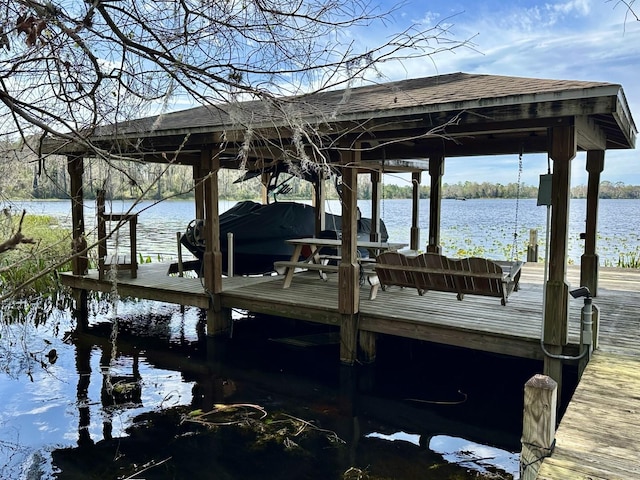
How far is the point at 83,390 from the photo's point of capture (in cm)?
607

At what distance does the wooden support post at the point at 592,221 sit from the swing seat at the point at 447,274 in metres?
1.41

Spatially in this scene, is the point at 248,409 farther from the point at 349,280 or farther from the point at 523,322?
the point at 523,322

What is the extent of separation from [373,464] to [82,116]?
11.4 feet

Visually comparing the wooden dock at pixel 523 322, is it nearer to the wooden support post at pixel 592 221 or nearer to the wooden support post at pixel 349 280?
the wooden support post at pixel 349 280

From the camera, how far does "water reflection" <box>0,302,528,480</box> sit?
4.32 metres

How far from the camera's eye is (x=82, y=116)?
3217mm

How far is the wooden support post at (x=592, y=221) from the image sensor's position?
7.20m

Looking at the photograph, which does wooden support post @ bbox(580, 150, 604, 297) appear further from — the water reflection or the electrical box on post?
the electrical box on post

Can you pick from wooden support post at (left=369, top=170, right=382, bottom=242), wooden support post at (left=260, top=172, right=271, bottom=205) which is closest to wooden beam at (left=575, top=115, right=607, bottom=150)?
wooden support post at (left=369, top=170, right=382, bottom=242)

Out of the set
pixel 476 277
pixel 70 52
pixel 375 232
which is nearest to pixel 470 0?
pixel 70 52

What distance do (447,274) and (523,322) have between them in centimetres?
96

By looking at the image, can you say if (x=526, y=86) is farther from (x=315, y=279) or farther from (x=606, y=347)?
(x=315, y=279)

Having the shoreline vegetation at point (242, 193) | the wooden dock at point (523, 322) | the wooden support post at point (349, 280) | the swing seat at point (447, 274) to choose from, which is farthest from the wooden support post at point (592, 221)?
the wooden support post at point (349, 280)

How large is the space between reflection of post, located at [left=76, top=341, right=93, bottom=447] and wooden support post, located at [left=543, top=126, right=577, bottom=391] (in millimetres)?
4446
